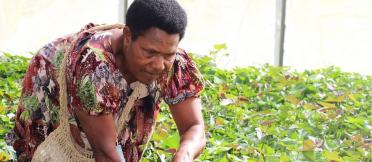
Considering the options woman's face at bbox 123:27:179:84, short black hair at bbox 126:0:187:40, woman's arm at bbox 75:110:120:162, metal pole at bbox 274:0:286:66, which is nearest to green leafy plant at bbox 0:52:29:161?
woman's arm at bbox 75:110:120:162

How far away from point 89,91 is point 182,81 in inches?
17.4

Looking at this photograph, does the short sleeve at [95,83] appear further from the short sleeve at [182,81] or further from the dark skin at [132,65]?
the short sleeve at [182,81]

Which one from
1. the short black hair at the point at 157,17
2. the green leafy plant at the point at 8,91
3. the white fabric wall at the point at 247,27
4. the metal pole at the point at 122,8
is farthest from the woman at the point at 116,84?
the metal pole at the point at 122,8

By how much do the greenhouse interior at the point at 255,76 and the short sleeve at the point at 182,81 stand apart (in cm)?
2

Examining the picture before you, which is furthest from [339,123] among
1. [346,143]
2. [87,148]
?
[87,148]

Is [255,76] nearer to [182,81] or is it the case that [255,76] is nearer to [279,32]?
[279,32]

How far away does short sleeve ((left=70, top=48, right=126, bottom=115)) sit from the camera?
2.65 meters

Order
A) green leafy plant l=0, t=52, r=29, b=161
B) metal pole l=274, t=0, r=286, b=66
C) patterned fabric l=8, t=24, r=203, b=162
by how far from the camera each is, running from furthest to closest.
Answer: metal pole l=274, t=0, r=286, b=66
green leafy plant l=0, t=52, r=29, b=161
patterned fabric l=8, t=24, r=203, b=162

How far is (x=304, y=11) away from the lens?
845cm

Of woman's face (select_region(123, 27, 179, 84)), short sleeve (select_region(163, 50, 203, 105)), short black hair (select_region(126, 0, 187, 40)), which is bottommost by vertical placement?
short sleeve (select_region(163, 50, 203, 105))

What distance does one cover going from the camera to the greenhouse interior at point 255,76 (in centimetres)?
393

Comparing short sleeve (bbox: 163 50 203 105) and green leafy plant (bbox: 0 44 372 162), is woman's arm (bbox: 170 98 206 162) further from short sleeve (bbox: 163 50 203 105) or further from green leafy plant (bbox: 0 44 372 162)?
green leafy plant (bbox: 0 44 372 162)

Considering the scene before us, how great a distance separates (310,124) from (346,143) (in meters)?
0.44

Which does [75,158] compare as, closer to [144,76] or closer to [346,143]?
[144,76]
